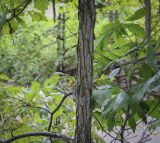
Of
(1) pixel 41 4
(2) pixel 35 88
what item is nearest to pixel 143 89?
(1) pixel 41 4

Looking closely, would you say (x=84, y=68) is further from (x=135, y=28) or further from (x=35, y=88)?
(x=35, y=88)

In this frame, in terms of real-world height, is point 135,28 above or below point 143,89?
above

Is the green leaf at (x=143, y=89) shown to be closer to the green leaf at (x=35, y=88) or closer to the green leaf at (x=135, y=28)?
the green leaf at (x=135, y=28)

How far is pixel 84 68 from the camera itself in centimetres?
60

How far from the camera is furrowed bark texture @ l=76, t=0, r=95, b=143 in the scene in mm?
600

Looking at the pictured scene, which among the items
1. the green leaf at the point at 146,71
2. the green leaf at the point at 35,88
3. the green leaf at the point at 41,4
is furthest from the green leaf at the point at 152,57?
the green leaf at the point at 35,88

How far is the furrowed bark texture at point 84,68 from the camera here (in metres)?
0.60

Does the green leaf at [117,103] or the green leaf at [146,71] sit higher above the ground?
the green leaf at [146,71]

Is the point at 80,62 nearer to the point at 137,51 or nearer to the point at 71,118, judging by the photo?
the point at 137,51

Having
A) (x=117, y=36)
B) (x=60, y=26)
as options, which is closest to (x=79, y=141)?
(x=117, y=36)

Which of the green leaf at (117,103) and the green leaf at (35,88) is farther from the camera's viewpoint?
the green leaf at (35,88)

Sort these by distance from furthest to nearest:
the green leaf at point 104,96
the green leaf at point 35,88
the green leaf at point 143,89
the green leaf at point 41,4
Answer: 1. the green leaf at point 35,88
2. the green leaf at point 41,4
3. the green leaf at point 104,96
4. the green leaf at point 143,89

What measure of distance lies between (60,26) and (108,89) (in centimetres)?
469

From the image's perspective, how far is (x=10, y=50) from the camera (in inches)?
221
